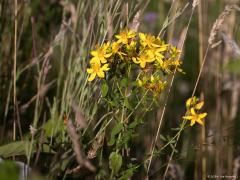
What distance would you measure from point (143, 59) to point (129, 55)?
0.11 feet

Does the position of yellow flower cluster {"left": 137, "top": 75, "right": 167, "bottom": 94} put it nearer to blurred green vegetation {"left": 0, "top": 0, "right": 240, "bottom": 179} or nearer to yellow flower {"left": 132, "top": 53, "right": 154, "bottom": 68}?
yellow flower {"left": 132, "top": 53, "right": 154, "bottom": 68}

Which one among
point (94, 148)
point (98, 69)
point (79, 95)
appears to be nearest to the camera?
point (98, 69)

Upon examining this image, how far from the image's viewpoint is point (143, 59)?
1168mm

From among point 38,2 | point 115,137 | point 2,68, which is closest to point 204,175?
point 115,137

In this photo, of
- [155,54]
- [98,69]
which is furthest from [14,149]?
[155,54]

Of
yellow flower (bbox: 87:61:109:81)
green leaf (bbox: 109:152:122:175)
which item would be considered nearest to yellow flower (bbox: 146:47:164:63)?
yellow flower (bbox: 87:61:109:81)

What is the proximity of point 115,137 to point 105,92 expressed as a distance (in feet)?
0.44

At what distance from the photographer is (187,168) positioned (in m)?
1.85

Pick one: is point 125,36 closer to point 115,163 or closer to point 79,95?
point 115,163

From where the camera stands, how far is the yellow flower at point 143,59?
45.7 inches

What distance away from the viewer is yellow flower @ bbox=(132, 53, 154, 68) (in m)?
1.16

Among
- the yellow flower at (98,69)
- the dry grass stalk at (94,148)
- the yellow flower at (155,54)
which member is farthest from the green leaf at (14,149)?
the yellow flower at (155,54)

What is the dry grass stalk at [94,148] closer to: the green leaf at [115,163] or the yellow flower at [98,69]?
the green leaf at [115,163]

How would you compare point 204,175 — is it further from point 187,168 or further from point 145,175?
point 145,175
